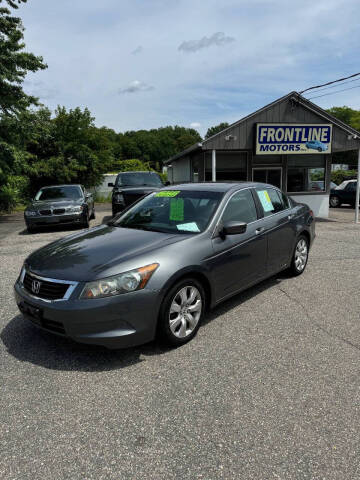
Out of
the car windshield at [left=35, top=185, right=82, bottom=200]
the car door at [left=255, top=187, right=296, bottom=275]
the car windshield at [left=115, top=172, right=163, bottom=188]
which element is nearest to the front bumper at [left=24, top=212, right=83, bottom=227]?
the car windshield at [left=35, top=185, right=82, bottom=200]

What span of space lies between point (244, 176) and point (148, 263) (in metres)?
12.5

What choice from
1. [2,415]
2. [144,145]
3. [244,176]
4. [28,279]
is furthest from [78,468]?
[144,145]

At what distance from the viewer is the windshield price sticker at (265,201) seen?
479cm

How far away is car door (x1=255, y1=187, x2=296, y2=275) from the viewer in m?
4.66

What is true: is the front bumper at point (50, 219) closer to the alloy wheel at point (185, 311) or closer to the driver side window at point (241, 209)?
the driver side window at point (241, 209)

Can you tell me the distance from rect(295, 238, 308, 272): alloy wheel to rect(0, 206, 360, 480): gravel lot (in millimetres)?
1404

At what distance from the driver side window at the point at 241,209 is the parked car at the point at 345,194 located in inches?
611

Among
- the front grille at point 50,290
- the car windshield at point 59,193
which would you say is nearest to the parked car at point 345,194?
the car windshield at point 59,193

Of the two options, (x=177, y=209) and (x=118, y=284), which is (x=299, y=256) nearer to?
(x=177, y=209)

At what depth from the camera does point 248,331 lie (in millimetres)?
3686

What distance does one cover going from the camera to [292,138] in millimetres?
13070

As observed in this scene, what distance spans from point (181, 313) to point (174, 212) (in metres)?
1.34

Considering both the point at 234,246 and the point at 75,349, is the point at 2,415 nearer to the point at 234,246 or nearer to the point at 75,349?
the point at 75,349

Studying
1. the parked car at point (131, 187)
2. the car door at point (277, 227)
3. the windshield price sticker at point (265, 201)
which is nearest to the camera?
the car door at point (277, 227)
